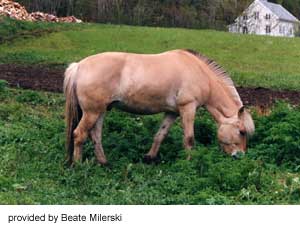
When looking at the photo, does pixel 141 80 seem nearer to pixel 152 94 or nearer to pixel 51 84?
pixel 152 94

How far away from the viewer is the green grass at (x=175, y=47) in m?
20.7

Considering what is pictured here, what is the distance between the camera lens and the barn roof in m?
72.8

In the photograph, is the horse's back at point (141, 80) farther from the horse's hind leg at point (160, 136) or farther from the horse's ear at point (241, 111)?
the horse's ear at point (241, 111)

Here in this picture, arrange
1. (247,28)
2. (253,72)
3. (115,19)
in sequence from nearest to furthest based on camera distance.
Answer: (253,72)
(115,19)
(247,28)

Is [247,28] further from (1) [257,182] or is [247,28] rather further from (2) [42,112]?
(1) [257,182]

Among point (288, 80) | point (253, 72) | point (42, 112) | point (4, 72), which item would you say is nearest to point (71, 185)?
point (42, 112)

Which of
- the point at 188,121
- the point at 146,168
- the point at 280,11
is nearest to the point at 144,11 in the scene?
the point at 280,11

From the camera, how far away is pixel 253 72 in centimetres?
2025

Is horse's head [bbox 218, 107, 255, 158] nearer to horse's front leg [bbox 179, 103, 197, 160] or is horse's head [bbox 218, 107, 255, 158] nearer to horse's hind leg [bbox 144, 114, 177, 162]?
horse's front leg [bbox 179, 103, 197, 160]

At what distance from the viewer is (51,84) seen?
15.5 meters

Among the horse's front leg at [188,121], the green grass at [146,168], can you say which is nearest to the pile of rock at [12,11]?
the green grass at [146,168]

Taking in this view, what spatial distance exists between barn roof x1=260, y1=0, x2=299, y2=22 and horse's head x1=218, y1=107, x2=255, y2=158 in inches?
2538

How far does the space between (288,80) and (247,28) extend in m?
39.6

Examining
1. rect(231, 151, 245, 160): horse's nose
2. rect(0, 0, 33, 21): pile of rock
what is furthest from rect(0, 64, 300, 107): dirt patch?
rect(0, 0, 33, 21): pile of rock
